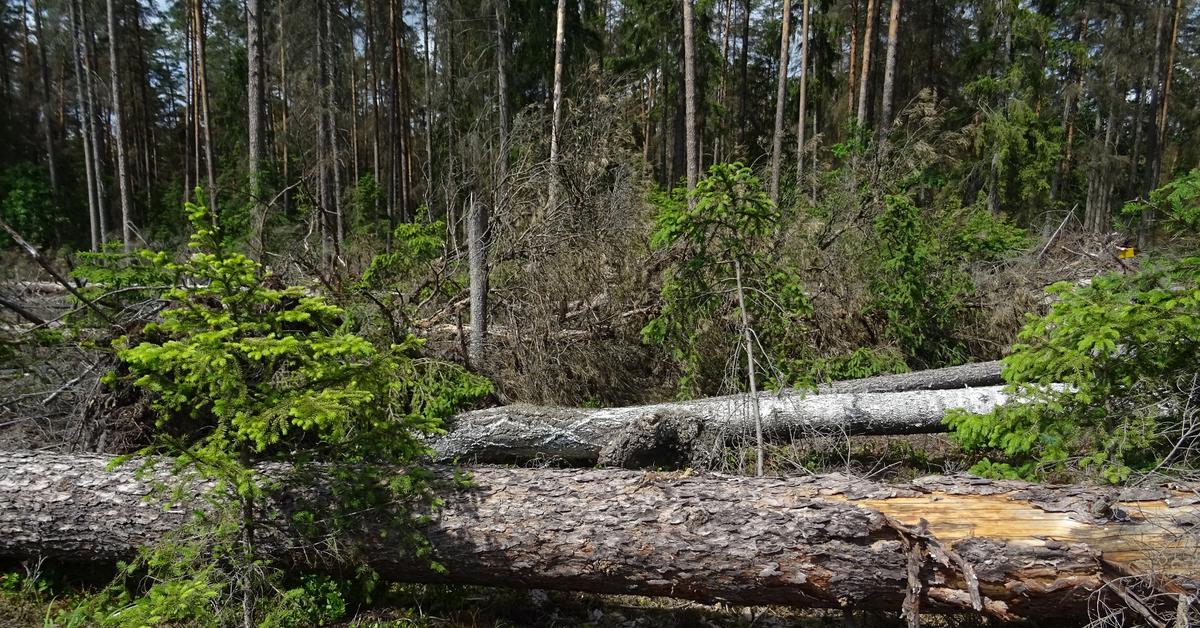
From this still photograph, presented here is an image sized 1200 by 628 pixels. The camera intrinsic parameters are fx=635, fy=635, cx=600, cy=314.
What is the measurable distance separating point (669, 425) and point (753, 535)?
2477 mm

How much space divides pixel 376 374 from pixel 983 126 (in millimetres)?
14617

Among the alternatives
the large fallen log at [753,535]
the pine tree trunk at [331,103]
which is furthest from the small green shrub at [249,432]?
the pine tree trunk at [331,103]

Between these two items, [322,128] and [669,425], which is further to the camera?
[322,128]

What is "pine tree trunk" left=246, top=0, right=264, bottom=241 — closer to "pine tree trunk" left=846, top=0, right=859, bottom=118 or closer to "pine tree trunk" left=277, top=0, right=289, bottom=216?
"pine tree trunk" left=277, top=0, right=289, bottom=216

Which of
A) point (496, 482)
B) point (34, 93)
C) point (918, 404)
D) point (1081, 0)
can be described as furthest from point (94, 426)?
point (34, 93)

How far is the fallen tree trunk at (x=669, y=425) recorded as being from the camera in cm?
550

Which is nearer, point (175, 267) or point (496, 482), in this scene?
point (175, 267)

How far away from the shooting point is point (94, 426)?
4.73 meters

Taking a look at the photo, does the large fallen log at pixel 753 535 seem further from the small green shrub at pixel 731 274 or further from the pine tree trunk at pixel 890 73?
the pine tree trunk at pixel 890 73

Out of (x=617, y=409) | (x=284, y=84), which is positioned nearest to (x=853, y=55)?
(x=617, y=409)

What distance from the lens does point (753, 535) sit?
3139 millimetres

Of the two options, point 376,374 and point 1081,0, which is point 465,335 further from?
point 1081,0

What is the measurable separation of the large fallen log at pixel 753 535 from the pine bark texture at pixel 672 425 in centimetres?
188

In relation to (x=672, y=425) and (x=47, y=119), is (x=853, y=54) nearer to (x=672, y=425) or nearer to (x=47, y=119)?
(x=672, y=425)
